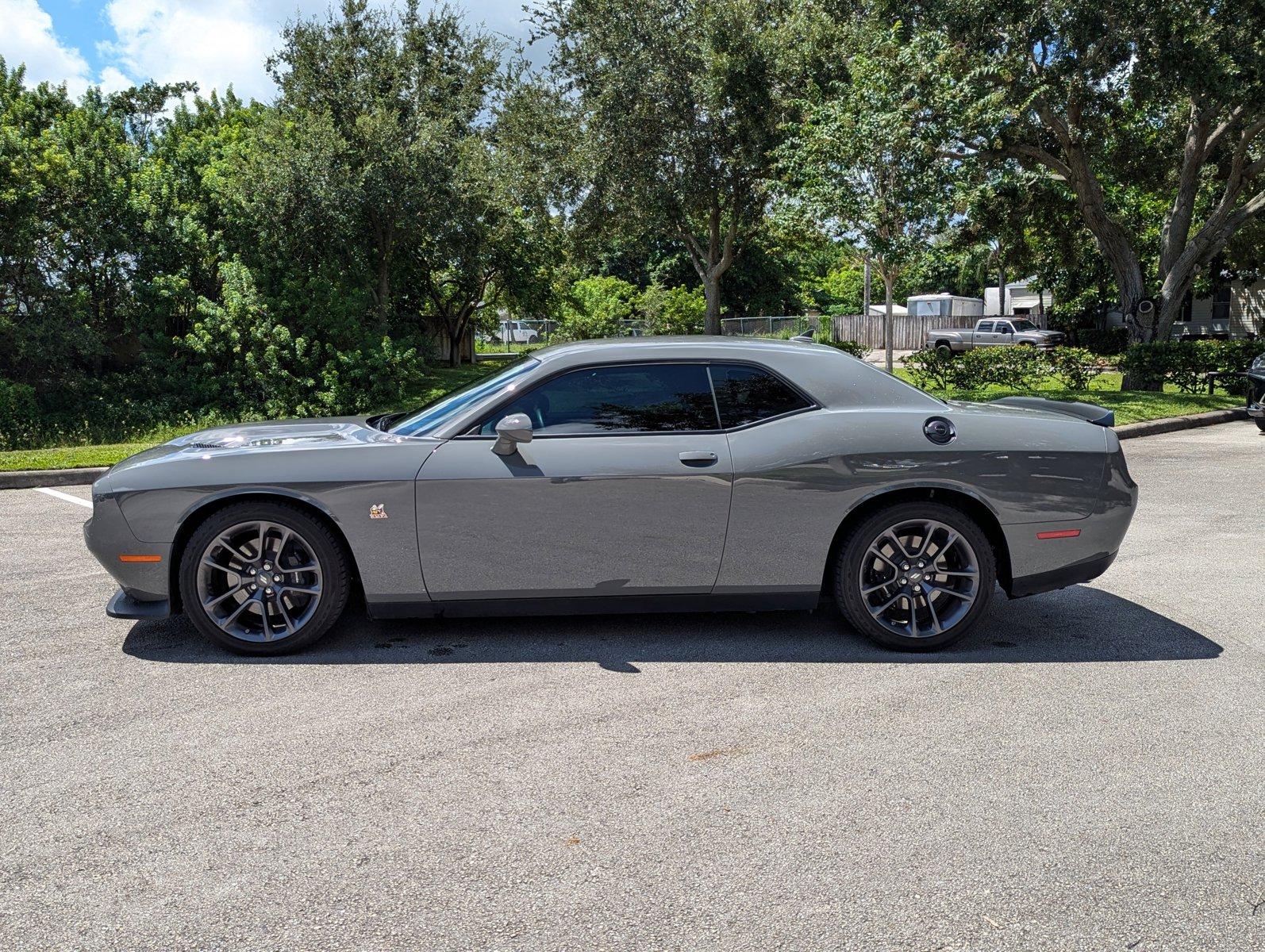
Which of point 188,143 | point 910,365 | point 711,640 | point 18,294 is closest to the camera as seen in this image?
point 711,640

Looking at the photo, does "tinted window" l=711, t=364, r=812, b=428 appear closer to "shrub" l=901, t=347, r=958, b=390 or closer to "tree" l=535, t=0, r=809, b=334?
"shrub" l=901, t=347, r=958, b=390

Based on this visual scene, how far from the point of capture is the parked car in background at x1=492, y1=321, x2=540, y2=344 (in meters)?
58.9

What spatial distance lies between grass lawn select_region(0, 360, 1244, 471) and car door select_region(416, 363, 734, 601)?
564cm

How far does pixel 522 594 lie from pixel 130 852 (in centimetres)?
205

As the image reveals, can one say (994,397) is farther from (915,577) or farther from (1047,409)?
(915,577)

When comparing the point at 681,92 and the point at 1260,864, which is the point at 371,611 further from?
the point at 681,92

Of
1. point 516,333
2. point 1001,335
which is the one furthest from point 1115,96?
point 516,333

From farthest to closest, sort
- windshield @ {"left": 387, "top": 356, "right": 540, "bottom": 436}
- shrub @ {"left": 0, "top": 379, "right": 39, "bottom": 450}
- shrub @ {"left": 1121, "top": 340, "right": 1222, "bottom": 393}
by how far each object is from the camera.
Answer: shrub @ {"left": 1121, "top": 340, "right": 1222, "bottom": 393}
shrub @ {"left": 0, "top": 379, "right": 39, "bottom": 450}
windshield @ {"left": 387, "top": 356, "right": 540, "bottom": 436}

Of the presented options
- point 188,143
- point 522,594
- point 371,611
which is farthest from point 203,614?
point 188,143

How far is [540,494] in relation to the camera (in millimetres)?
4555

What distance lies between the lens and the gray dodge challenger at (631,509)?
4562 millimetres

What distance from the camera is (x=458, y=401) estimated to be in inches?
195

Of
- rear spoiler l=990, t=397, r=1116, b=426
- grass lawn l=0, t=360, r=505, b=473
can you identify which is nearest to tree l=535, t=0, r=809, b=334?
grass lawn l=0, t=360, r=505, b=473

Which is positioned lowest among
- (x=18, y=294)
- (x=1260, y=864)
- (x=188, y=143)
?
(x=1260, y=864)
